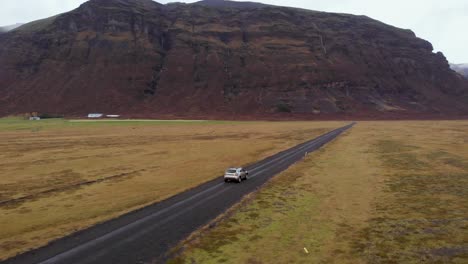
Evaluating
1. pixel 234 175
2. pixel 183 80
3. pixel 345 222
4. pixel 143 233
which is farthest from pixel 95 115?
pixel 345 222

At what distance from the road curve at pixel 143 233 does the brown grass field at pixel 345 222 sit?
1.12 metres

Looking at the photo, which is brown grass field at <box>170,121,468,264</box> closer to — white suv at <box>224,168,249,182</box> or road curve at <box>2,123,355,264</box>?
road curve at <box>2,123,355,264</box>

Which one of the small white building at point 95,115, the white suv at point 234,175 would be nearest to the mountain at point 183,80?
the small white building at point 95,115

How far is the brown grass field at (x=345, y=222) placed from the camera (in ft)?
54.9

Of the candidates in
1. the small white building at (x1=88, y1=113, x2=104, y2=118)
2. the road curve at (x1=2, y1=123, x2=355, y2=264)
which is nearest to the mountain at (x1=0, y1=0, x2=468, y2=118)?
the small white building at (x1=88, y1=113, x2=104, y2=118)

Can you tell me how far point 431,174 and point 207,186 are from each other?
21.2 m

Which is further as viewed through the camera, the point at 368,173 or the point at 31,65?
the point at 31,65

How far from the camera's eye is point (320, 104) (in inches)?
6698

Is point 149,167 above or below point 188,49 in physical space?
below

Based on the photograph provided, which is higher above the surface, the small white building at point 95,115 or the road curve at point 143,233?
the small white building at point 95,115

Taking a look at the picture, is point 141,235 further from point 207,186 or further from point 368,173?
point 368,173

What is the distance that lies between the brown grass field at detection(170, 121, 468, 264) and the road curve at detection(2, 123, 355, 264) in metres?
1.12

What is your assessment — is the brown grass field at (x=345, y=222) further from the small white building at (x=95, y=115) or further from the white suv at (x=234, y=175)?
the small white building at (x=95, y=115)

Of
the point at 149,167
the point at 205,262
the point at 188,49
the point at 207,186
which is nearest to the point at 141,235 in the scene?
the point at 205,262
